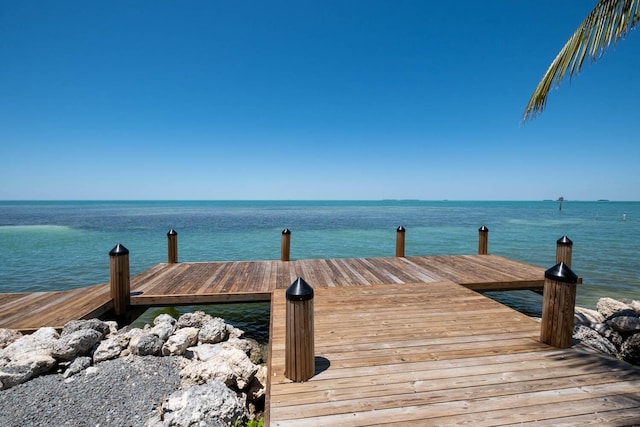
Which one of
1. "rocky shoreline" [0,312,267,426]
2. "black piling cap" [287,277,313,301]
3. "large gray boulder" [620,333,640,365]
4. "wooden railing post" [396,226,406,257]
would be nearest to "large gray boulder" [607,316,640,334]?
"large gray boulder" [620,333,640,365]

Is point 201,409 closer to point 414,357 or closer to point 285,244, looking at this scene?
point 414,357

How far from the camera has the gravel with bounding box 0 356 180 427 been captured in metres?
3.70

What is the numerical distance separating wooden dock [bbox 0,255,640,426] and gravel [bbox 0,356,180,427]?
5.29ft

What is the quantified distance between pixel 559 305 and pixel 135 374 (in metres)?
6.23

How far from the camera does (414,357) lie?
149 inches

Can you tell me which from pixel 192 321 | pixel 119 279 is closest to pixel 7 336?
pixel 119 279

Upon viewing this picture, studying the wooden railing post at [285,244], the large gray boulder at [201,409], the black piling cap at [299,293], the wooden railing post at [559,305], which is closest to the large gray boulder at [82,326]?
the large gray boulder at [201,409]

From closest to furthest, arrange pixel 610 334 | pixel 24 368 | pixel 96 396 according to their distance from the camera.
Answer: pixel 96 396 → pixel 24 368 → pixel 610 334

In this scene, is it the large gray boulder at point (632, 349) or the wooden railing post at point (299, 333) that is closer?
the wooden railing post at point (299, 333)

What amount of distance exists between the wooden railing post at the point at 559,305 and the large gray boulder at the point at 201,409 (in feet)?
13.9

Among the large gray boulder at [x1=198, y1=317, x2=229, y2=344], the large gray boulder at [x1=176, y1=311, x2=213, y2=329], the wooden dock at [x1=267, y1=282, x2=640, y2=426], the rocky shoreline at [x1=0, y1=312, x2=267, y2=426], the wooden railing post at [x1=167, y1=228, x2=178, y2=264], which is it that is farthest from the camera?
the wooden railing post at [x1=167, y1=228, x2=178, y2=264]

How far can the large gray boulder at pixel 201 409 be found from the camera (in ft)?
10.6

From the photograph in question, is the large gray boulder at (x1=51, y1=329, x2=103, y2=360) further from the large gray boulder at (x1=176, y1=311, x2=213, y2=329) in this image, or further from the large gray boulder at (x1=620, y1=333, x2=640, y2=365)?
the large gray boulder at (x1=620, y1=333, x2=640, y2=365)

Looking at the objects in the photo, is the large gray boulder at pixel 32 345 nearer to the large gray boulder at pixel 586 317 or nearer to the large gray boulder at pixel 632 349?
the large gray boulder at pixel 632 349
